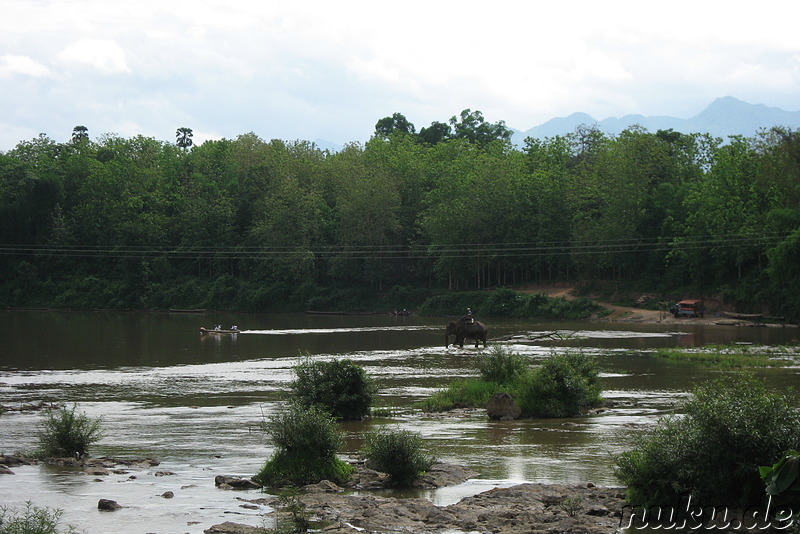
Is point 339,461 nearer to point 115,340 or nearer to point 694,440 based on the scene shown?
point 694,440

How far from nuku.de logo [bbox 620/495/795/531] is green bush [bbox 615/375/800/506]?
13cm

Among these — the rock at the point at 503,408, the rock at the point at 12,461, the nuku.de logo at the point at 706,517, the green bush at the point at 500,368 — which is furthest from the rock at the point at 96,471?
the green bush at the point at 500,368

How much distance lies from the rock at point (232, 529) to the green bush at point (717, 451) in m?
6.27

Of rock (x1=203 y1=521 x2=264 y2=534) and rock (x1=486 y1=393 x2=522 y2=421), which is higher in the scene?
rock (x1=486 y1=393 x2=522 y2=421)

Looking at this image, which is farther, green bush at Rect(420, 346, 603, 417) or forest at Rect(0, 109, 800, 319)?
forest at Rect(0, 109, 800, 319)

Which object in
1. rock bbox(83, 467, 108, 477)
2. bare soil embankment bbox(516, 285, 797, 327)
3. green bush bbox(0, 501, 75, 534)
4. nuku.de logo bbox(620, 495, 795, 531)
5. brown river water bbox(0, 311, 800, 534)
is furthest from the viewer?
bare soil embankment bbox(516, 285, 797, 327)

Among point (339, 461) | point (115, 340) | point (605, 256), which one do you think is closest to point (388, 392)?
point (339, 461)

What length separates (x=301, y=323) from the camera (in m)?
78.4

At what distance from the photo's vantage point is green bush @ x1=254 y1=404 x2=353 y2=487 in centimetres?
1772

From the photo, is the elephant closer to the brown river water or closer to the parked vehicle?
the brown river water

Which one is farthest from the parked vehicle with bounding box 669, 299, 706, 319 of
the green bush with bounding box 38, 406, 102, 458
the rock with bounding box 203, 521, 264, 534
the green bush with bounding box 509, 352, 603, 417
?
the rock with bounding box 203, 521, 264, 534

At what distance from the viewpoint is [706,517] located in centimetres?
1384

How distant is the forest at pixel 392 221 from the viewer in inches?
3027

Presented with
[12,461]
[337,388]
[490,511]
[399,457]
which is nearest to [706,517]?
[490,511]
